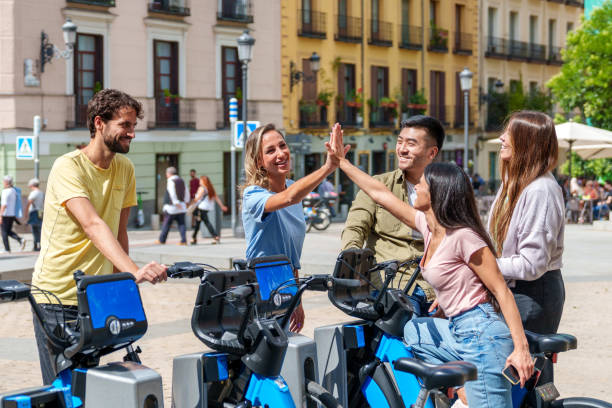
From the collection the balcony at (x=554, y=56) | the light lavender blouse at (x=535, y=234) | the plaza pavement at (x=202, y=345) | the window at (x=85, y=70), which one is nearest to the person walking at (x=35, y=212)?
the plaza pavement at (x=202, y=345)

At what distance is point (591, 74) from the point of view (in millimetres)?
38750

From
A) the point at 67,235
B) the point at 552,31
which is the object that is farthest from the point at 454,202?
the point at 552,31

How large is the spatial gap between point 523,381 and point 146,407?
1466 mm

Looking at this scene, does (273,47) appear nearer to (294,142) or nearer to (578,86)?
(294,142)

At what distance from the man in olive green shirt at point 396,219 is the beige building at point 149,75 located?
78.8 ft

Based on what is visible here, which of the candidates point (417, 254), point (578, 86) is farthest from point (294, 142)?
point (417, 254)

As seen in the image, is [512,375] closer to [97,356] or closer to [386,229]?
[386,229]

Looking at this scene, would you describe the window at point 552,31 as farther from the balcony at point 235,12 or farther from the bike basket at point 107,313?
the bike basket at point 107,313

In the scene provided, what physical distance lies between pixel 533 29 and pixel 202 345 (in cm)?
4745

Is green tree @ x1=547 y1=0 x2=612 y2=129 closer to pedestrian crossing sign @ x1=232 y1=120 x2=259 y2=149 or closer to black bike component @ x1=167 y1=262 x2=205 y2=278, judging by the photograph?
pedestrian crossing sign @ x1=232 y1=120 x2=259 y2=149

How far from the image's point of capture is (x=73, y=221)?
14.4 ft

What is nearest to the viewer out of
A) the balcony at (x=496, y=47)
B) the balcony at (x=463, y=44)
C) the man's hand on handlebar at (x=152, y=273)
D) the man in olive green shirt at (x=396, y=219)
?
the man's hand on handlebar at (x=152, y=273)

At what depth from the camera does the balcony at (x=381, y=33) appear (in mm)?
41219

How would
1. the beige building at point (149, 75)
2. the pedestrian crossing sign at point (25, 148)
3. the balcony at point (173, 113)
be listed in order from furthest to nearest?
the balcony at point (173, 113), the beige building at point (149, 75), the pedestrian crossing sign at point (25, 148)
